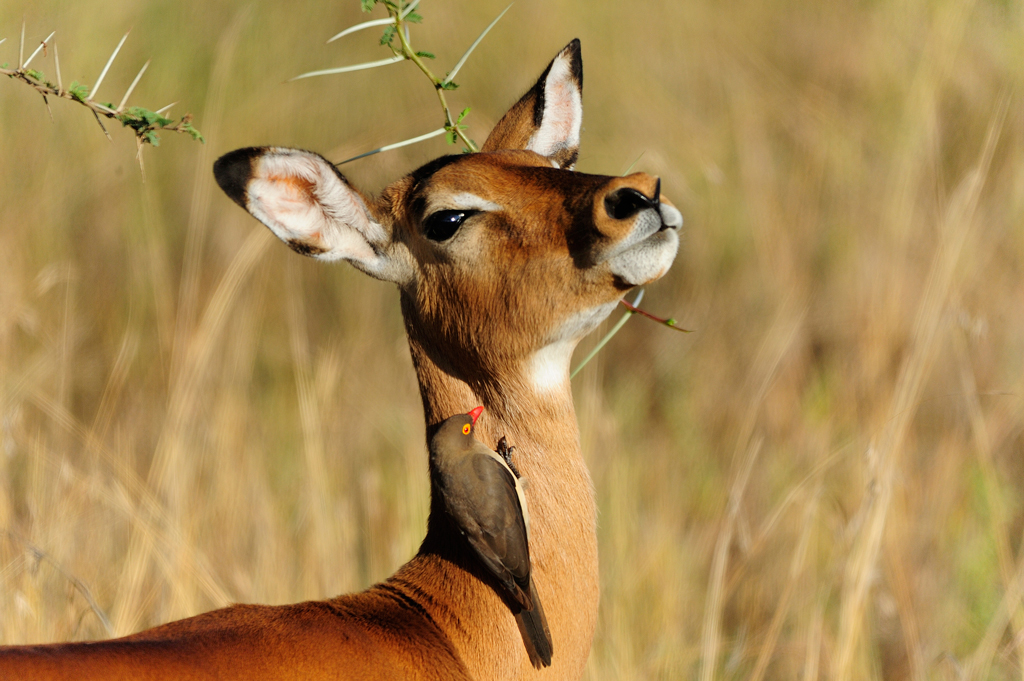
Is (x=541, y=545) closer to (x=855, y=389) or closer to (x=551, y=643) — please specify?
(x=551, y=643)

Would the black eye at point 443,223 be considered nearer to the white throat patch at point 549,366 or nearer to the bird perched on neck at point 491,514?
the white throat patch at point 549,366

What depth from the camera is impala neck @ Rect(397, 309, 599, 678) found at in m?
2.88

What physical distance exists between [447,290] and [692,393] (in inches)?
150

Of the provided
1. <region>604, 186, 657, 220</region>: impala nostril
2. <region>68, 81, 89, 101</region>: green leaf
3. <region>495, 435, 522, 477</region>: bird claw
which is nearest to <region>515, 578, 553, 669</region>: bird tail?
<region>495, 435, 522, 477</region>: bird claw

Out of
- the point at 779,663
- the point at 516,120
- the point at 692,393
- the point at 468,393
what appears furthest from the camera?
the point at 692,393

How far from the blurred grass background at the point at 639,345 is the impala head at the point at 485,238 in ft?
5.39

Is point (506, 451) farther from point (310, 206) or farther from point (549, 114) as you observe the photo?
point (549, 114)

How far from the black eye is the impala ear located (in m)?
0.64

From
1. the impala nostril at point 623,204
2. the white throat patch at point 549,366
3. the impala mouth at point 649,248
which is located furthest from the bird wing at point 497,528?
the impala nostril at point 623,204

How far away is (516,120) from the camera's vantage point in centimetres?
370

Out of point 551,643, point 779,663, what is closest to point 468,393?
point 551,643

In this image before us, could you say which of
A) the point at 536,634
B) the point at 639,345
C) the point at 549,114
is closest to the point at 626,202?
the point at 549,114

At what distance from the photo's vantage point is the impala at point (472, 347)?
108 inches

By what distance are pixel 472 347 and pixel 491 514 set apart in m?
0.54
